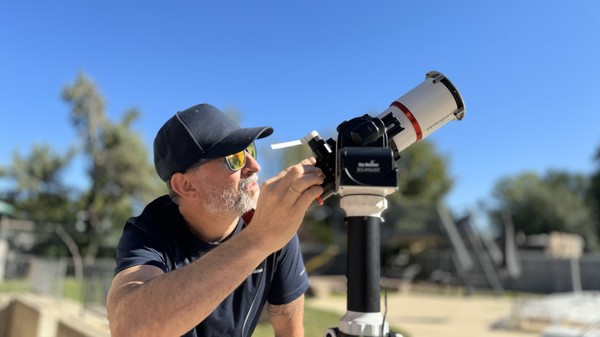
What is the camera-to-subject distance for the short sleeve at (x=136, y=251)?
137 cm

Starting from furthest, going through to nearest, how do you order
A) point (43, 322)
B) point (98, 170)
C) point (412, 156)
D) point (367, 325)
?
1. point (412, 156)
2. point (98, 170)
3. point (43, 322)
4. point (367, 325)

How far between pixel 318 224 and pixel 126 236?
3235 centimetres

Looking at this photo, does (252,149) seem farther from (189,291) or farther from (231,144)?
(189,291)

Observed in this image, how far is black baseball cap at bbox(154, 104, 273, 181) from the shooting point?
1601 millimetres

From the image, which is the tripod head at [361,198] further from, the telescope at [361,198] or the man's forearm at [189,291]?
the man's forearm at [189,291]

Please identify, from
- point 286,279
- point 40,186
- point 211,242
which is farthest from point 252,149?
point 40,186

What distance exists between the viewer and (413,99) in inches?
58.4

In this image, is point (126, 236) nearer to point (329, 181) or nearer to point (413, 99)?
point (329, 181)

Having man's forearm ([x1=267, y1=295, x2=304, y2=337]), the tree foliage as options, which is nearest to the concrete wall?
man's forearm ([x1=267, y1=295, x2=304, y2=337])

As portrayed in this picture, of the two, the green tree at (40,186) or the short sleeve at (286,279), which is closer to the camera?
the short sleeve at (286,279)

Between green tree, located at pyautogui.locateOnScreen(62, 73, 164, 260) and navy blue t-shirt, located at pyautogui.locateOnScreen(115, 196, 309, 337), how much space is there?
86.1 ft

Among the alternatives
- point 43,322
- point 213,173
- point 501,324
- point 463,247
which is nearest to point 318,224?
point 463,247

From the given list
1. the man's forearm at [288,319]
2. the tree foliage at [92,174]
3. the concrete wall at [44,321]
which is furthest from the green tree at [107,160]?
the man's forearm at [288,319]

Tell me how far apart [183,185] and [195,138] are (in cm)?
19
